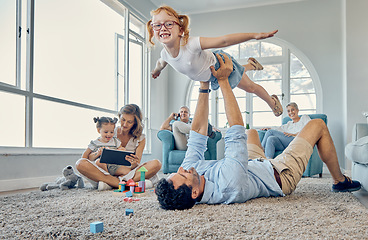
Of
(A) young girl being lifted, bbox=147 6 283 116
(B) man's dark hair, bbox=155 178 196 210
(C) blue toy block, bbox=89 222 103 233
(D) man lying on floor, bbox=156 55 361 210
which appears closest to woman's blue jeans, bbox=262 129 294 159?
(D) man lying on floor, bbox=156 55 361 210

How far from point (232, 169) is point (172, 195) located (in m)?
0.36

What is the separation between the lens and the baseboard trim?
2843 mm

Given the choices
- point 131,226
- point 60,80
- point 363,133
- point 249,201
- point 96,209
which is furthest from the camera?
point 60,80

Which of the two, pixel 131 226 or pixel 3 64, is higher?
pixel 3 64

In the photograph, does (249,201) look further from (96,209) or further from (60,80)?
(60,80)

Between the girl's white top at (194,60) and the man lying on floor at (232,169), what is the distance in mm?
74

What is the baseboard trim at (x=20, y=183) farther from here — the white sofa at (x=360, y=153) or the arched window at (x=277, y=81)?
the arched window at (x=277, y=81)

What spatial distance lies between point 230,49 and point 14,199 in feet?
16.9

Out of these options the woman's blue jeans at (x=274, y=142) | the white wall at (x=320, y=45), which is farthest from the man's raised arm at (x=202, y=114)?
the woman's blue jeans at (x=274, y=142)

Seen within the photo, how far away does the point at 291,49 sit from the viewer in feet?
19.6

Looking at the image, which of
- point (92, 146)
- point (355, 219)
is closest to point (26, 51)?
point (92, 146)

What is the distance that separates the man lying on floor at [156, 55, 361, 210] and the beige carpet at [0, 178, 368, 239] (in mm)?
69

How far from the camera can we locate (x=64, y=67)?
415cm

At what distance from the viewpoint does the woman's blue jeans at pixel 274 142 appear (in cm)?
423
